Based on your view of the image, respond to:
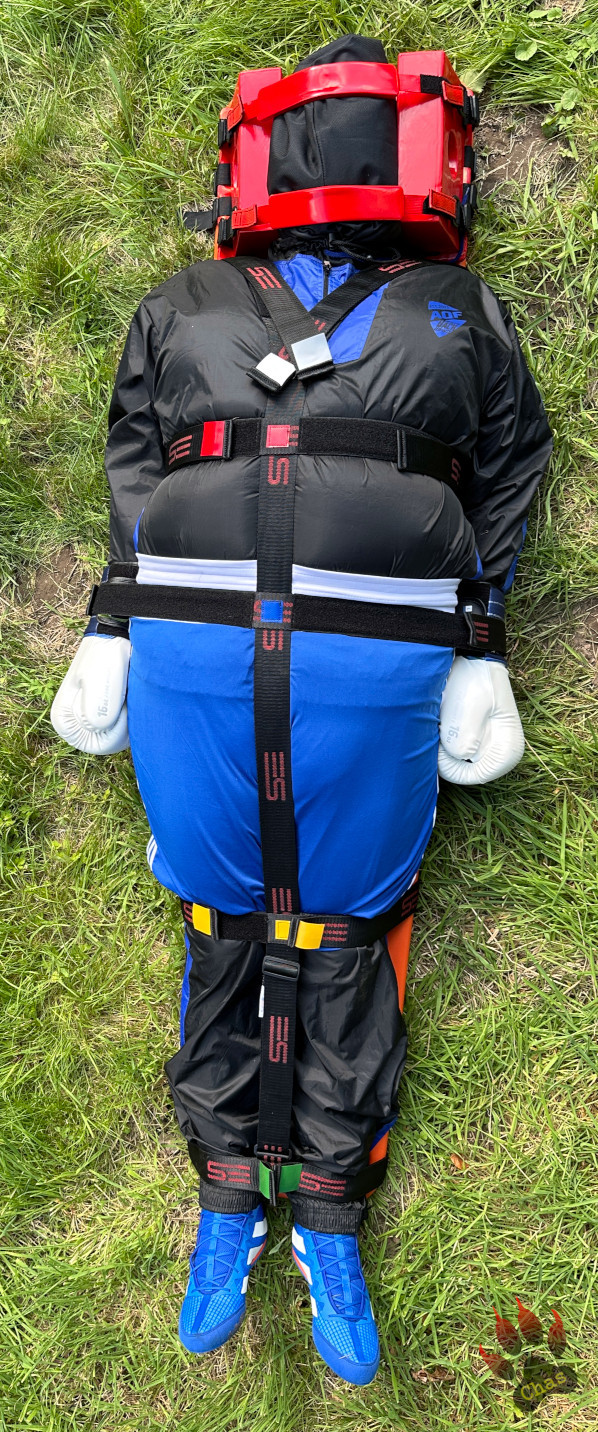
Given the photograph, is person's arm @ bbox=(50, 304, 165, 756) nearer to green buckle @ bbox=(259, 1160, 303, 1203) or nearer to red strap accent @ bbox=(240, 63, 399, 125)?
red strap accent @ bbox=(240, 63, 399, 125)

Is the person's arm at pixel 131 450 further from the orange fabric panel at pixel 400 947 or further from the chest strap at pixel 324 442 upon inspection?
the orange fabric panel at pixel 400 947

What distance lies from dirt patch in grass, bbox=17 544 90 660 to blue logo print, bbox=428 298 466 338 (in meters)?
1.31

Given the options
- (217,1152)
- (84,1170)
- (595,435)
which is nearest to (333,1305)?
(217,1152)

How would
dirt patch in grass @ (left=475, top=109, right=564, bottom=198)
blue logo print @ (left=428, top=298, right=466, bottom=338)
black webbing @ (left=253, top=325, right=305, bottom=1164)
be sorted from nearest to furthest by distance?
black webbing @ (left=253, top=325, right=305, bottom=1164)
blue logo print @ (left=428, top=298, right=466, bottom=338)
dirt patch in grass @ (left=475, top=109, right=564, bottom=198)

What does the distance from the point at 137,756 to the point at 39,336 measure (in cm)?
146

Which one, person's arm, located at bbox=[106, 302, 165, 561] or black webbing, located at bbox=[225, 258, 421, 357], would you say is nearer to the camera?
black webbing, located at bbox=[225, 258, 421, 357]

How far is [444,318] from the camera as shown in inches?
81.3

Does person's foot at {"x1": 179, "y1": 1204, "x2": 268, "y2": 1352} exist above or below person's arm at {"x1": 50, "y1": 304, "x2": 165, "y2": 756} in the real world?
below

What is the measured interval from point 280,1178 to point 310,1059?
305mm

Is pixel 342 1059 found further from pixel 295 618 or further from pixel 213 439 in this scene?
pixel 213 439

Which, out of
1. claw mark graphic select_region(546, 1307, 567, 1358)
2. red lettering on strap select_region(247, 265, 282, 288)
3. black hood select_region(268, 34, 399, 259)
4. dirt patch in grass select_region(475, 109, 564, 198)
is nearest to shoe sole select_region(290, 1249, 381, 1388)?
claw mark graphic select_region(546, 1307, 567, 1358)

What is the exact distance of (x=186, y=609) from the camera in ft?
6.68

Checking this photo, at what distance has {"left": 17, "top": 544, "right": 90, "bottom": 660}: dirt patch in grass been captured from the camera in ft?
9.16

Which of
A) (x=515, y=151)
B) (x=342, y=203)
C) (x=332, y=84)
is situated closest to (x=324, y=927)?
(x=342, y=203)
